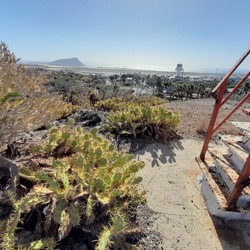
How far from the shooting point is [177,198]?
3.16 meters

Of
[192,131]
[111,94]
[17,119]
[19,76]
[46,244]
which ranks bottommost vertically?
[111,94]

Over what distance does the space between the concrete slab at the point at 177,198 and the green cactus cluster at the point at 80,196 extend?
380mm

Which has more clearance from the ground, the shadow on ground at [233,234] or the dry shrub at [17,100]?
the dry shrub at [17,100]

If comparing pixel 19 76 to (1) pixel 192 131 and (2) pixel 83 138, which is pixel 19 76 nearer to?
(2) pixel 83 138

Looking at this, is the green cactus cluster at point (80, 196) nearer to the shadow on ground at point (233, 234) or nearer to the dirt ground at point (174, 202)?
the dirt ground at point (174, 202)

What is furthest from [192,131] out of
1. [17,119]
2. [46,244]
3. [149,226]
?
[46,244]

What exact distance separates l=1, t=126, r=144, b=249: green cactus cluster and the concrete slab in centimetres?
38

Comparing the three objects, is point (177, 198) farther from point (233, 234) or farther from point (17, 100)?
point (17, 100)

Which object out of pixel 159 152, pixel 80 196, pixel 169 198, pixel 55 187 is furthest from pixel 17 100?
pixel 159 152

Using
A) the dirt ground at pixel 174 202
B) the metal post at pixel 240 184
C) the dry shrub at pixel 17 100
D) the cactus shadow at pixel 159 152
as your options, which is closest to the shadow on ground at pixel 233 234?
the dirt ground at pixel 174 202

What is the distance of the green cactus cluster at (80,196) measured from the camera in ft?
7.18

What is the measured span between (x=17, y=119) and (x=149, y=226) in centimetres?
200

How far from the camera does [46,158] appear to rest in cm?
325

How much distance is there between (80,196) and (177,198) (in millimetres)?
1305
